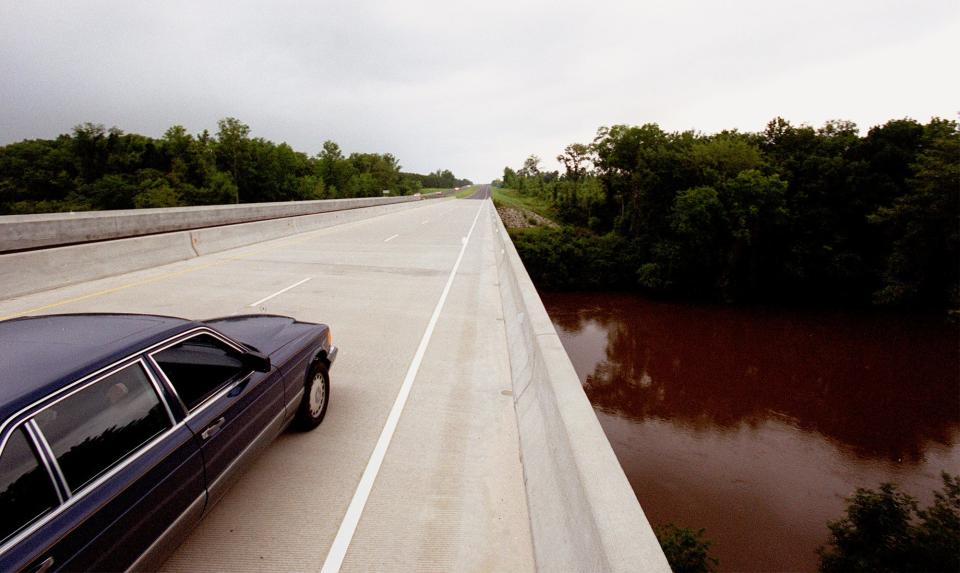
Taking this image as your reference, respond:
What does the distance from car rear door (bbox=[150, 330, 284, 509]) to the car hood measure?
49 cm

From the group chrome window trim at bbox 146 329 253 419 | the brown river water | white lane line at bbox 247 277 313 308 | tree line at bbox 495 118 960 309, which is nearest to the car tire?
chrome window trim at bbox 146 329 253 419

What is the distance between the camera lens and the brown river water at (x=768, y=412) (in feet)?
53.3

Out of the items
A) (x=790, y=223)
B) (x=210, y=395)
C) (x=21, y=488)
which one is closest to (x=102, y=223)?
(x=210, y=395)

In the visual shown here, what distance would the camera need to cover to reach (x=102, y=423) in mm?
2408

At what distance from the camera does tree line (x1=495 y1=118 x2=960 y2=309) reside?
34.8 meters

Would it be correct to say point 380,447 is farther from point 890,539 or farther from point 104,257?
point 890,539

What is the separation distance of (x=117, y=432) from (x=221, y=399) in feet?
2.26

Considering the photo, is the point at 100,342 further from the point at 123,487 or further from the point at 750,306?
the point at 750,306

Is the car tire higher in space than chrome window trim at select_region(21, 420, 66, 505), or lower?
lower

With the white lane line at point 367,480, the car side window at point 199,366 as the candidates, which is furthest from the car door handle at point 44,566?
the white lane line at point 367,480

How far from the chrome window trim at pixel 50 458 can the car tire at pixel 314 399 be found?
7.03 ft

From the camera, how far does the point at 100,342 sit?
8.48 ft

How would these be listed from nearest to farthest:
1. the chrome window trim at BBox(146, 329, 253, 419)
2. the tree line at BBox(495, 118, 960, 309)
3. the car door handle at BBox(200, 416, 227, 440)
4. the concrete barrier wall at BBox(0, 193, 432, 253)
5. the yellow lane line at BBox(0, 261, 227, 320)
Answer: the chrome window trim at BBox(146, 329, 253, 419)
the car door handle at BBox(200, 416, 227, 440)
the yellow lane line at BBox(0, 261, 227, 320)
the concrete barrier wall at BBox(0, 193, 432, 253)
the tree line at BBox(495, 118, 960, 309)

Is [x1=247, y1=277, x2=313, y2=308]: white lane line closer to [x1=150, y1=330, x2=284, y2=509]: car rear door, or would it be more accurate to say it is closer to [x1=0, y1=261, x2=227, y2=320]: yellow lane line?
[x1=0, y1=261, x2=227, y2=320]: yellow lane line
